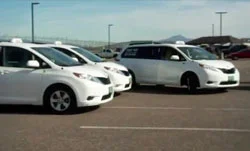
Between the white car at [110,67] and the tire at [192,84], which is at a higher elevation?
the white car at [110,67]

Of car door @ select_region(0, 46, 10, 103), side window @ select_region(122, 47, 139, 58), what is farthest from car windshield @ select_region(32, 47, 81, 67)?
side window @ select_region(122, 47, 139, 58)

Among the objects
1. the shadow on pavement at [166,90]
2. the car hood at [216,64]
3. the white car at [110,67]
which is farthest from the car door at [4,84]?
the car hood at [216,64]

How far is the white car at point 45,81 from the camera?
995 centimetres

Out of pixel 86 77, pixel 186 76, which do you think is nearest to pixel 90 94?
pixel 86 77

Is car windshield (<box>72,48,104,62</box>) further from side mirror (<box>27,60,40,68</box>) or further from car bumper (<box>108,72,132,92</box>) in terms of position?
side mirror (<box>27,60,40,68</box>)

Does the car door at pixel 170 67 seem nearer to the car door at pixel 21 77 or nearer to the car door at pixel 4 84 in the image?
the car door at pixel 21 77

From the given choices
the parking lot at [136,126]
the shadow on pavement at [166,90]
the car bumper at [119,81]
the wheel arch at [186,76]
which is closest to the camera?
the parking lot at [136,126]

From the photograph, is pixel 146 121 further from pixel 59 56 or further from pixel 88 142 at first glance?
pixel 59 56

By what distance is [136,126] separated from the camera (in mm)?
8406

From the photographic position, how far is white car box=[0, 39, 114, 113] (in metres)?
9.95

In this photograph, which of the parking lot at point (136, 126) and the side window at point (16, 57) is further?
the side window at point (16, 57)

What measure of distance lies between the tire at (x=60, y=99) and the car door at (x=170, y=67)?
18.9 ft

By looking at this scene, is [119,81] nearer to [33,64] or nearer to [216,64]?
[216,64]

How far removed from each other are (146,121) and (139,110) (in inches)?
63.6
